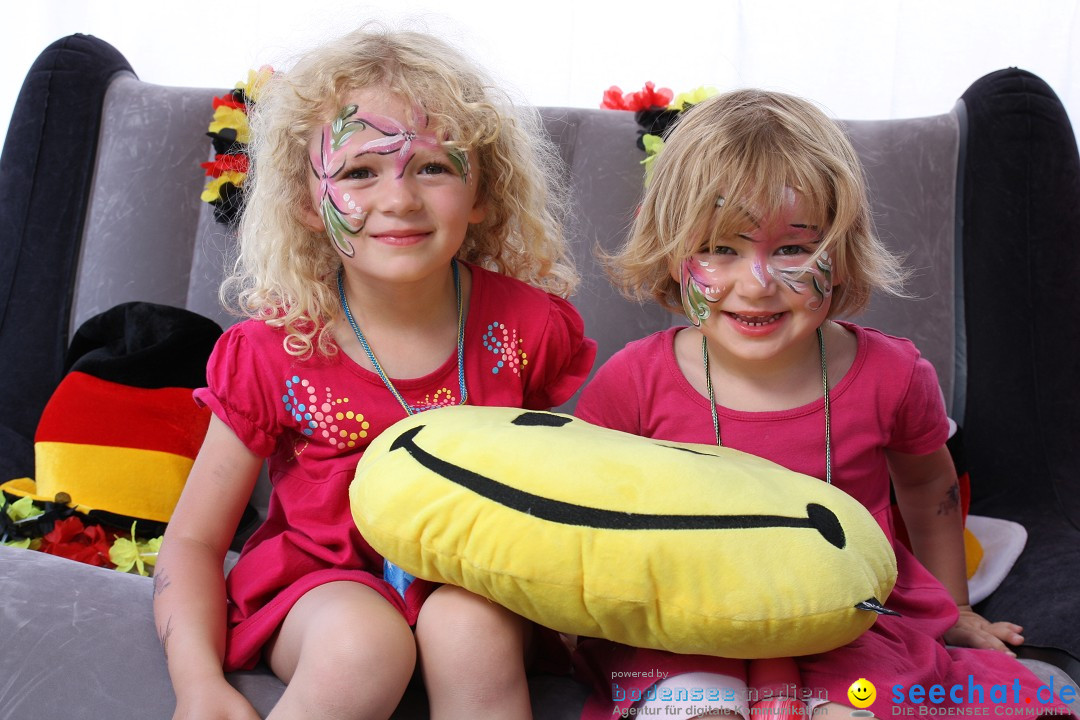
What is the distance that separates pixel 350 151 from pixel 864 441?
0.69 metres

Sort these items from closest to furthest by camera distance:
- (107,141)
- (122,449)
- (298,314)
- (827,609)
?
(827,609) → (298,314) → (122,449) → (107,141)

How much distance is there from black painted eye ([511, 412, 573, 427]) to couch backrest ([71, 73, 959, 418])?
1.96ft

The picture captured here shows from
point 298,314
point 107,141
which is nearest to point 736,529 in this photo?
point 298,314

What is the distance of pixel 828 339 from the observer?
1.28m

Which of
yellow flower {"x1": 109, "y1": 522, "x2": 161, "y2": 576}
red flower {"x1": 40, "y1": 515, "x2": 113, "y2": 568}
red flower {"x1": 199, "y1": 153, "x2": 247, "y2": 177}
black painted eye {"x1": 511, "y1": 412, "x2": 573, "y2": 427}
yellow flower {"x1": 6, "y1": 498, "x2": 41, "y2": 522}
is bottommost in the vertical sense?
yellow flower {"x1": 109, "y1": 522, "x2": 161, "y2": 576}

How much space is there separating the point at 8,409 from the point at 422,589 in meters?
0.98

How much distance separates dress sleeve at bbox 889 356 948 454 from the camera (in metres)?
1.23

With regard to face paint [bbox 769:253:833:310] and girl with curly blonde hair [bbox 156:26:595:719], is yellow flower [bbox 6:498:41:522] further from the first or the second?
face paint [bbox 769:253:833:310]

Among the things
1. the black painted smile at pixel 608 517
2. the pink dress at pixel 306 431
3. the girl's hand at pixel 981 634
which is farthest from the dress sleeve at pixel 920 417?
the pink dress at pixel 306 431

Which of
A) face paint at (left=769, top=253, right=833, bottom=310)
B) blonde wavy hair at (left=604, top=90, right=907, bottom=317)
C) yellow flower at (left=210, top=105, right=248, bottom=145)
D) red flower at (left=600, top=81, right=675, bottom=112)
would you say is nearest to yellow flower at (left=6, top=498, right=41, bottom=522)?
yellow flower at (left=210, top=105, right=248, bottom=145)

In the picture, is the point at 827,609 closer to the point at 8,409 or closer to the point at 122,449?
the point at 122,449

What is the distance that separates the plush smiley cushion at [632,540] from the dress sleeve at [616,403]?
31 centimetres

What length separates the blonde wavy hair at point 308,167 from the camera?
1186 mm

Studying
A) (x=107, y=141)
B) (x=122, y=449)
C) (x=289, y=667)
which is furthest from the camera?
(x=107, y=141)
